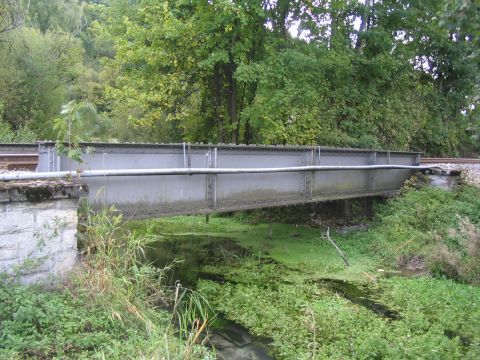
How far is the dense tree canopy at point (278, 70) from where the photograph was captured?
14.5m

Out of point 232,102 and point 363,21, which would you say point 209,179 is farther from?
point 363,21

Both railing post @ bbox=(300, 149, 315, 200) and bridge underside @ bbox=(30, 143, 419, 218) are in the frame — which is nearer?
bridge underside @ bbox=(30, 143, 419, 218)

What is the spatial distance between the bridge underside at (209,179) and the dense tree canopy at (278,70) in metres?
3.21

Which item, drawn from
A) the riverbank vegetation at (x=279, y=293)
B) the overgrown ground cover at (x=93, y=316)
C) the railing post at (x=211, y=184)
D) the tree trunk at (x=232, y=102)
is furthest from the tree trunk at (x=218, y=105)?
the overgrown ground cover at (x=93, y=316)

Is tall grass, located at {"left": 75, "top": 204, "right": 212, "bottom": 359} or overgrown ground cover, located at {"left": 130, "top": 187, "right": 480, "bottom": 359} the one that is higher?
tall grass, located at {"left": 75, "top": 204, "right": 212, "bottom": 359}

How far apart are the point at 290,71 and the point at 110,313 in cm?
1103

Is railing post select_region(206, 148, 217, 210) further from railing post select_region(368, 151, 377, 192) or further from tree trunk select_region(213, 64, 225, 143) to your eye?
tree trunk select_region(213, 64, 225, 143)

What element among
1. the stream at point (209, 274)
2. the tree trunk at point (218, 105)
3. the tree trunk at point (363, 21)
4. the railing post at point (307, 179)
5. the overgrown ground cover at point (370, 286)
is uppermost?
the tree trunk at point (363, 21)

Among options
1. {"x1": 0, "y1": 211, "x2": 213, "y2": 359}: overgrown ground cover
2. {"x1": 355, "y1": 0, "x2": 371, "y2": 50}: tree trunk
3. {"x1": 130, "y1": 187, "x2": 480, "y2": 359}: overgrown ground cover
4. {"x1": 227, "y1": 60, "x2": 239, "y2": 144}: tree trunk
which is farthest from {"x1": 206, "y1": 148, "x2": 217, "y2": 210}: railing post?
{"x1": 355, "y1": 0, "x2": 371, "y2": 50}: tree trunk

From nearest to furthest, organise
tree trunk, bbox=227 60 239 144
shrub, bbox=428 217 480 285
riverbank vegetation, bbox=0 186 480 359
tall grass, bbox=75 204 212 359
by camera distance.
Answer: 1. riverbank vegetation, bbox=0 186 480 359
2. tall grass, bbox=75 204 212 359
3. shrub, bbox=428 217 480 285
4. tree trunk, bbox=227 60 239 144

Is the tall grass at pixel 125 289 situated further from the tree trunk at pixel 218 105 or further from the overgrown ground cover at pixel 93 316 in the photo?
the tree trunk at pixel 218 105

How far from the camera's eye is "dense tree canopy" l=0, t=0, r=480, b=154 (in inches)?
572

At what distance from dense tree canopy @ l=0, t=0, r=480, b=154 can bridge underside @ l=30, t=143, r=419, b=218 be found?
3.21 metres

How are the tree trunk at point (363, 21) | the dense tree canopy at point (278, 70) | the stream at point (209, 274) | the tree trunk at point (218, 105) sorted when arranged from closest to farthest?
the stream at point (209, 274), the dense tree canopy at point (278, 70), the tree trunk at point (218, 105), the tree trunk at point (363, 21)
